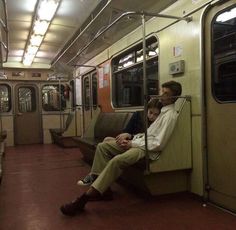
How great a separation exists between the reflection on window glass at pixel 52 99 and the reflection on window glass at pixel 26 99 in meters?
0.34

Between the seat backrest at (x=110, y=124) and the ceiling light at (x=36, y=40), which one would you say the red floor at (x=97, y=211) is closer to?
the seat backrest at (x=110, y=124)

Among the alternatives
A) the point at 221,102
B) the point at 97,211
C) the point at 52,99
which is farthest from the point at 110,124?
the point at 52,99

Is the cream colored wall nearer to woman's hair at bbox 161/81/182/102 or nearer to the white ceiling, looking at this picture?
woman's hair at bbox 161/81/182/102

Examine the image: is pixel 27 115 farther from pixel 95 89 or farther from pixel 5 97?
pixel 95 89

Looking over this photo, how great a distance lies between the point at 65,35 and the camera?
5.98 metres

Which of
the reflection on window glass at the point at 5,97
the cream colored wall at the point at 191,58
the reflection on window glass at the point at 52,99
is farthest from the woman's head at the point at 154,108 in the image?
the reflection on window glass at the point at 5,97

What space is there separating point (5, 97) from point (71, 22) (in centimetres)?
464

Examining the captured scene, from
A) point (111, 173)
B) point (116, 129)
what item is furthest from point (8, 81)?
point (111, 173)

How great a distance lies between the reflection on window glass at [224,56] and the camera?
8.51 ft

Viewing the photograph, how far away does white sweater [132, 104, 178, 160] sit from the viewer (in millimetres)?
2939

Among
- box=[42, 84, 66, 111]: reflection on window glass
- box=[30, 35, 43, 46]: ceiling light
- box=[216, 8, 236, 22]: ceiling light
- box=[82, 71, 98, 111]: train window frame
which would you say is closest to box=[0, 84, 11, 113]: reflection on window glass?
box=[42, 84, 66, 111]: reflection on window glass

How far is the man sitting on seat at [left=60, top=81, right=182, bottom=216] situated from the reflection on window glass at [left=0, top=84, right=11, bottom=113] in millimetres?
6382

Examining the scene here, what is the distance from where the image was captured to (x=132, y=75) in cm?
485

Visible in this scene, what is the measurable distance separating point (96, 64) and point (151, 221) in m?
4.34
